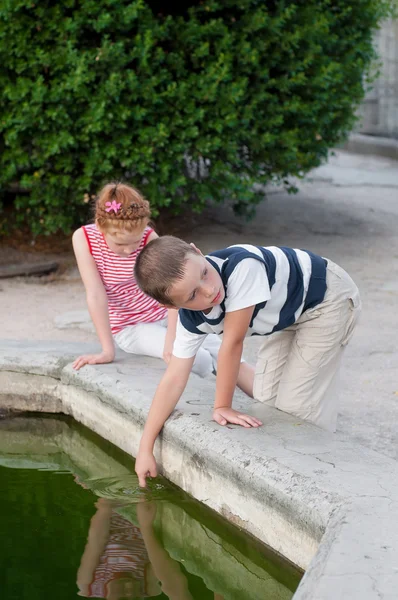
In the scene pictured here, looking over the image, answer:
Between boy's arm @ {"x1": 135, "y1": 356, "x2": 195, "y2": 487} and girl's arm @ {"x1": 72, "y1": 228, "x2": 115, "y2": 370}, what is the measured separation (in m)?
0.85

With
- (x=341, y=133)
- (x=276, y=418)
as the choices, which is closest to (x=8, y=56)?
(x=341, y=133)

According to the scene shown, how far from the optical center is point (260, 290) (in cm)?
304

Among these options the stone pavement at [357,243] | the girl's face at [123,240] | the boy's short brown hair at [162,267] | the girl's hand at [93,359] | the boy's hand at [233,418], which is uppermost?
the boy's short brown hair at [162,267]

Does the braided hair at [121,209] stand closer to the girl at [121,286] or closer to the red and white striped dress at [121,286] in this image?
the girl at [121,286]

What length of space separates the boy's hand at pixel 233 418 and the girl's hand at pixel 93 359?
974mm

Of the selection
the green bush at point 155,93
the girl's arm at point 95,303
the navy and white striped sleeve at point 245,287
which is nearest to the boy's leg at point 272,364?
the navy and white striped sleeve at point 245,287

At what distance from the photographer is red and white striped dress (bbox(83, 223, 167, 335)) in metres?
4.29

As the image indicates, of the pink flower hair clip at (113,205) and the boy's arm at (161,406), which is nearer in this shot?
the boy's arm at (161,406)

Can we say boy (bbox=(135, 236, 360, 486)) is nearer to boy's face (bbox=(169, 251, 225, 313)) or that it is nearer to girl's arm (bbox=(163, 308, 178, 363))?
boy's face (bbox=(169, 251, 225, 313))

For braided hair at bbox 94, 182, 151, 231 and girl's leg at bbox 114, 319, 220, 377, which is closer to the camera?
braided hair at bbox 94, 182, 151, 231

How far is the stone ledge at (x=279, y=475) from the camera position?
7.53 ft

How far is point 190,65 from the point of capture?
21.3 feet

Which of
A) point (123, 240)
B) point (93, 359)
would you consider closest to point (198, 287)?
point (123, 240)

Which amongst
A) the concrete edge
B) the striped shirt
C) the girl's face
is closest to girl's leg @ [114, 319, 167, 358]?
the girl's face
